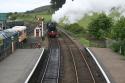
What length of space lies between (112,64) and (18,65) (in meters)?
8.31

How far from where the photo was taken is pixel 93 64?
37812 mm

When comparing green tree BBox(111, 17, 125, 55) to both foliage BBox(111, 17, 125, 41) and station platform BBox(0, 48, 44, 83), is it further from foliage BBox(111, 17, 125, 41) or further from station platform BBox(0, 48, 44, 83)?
station platform BBox(0, 48, 44, 83)

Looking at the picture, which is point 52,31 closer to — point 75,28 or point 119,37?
point 75,28

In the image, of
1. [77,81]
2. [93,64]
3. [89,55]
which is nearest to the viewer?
[77,81]

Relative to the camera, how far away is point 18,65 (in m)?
34.7

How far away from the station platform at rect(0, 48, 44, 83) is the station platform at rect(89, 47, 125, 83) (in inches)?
240

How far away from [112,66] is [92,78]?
4911 mm

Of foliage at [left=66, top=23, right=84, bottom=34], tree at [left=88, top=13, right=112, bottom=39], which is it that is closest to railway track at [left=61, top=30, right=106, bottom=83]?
tree at [left=88, top=13, right=112, bottom=39]

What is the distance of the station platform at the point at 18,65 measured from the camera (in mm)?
28702

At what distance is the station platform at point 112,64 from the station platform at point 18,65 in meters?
6.09

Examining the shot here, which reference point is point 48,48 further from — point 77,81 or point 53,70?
point 77,81

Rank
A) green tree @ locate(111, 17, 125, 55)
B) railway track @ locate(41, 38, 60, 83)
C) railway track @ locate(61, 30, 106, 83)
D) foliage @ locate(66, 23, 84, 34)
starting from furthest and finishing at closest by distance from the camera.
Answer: foliage @ locate(66, 23, 84, 34)
green tree @ locate(111, 17, 125, 55)
railway track @ locate(41, 38, 60, 83)
railway track @ locate(61, 30, 106, 83)

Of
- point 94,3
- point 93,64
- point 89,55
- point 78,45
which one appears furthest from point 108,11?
point 93,64

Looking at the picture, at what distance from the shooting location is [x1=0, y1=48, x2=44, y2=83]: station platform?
94.2ft
